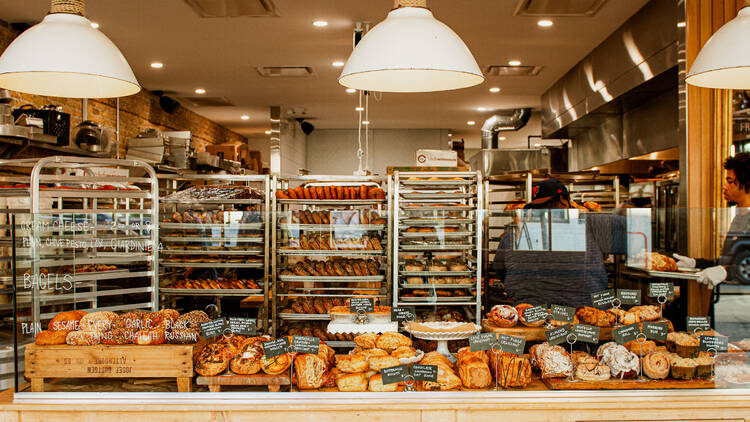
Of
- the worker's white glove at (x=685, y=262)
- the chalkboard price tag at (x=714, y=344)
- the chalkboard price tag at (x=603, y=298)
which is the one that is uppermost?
the worker's white glove at (x=685, y=262)

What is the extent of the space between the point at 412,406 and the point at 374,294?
9.47 feet

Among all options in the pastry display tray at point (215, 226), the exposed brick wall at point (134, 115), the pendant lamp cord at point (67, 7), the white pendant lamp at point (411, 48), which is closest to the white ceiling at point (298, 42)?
the exposed brick wall at point (134, 115)

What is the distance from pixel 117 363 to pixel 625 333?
1836mm

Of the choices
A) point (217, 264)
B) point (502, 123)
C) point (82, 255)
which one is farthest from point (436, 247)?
point (502, 123)

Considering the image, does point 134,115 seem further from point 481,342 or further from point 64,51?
point 481,342

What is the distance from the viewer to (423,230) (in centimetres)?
489

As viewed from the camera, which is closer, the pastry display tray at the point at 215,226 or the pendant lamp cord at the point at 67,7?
the pendant lamp cord at the point at 67,7

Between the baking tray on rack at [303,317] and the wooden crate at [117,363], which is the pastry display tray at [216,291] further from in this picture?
the wooden crate at [117,363]

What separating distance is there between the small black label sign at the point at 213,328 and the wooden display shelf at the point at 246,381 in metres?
0.16

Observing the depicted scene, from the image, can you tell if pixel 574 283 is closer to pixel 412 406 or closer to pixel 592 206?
pixel 412 406

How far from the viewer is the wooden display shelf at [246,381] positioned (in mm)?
1979

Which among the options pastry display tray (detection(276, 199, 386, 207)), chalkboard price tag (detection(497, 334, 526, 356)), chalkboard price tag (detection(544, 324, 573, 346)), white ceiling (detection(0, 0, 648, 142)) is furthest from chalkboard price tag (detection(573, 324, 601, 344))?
white ceiling (detection(0, 0, 648, 142))

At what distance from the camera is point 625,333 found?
214cm

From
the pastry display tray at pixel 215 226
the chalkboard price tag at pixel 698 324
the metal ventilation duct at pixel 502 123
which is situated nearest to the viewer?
the chalkboard price tag at pixel 698 324
